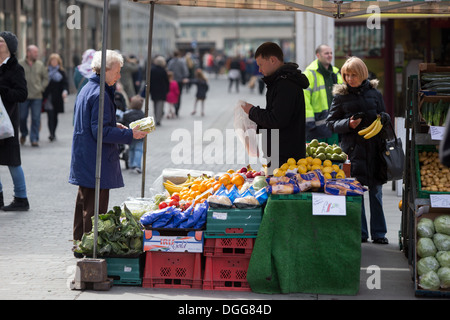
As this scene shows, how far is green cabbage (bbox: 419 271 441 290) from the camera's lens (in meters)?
6.36

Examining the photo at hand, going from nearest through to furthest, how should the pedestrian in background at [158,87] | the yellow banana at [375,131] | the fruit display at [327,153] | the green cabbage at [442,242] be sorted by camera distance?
the green cabbage at [442,242] < the fruit display at [327,153] < the yellow banana at [375,131] < the pedestrian in background at [158,87]

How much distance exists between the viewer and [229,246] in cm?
655

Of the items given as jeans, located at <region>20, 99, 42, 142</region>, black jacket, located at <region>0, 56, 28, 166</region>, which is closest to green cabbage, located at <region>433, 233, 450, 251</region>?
black jacket, located at <region>0, 56, 28, 166</region>

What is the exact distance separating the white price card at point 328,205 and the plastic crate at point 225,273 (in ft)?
2.27

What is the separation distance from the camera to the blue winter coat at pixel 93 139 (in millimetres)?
7105

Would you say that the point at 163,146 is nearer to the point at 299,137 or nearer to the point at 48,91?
the point at 48,91

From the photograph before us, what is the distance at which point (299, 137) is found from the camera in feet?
23.4

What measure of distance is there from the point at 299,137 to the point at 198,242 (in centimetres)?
129

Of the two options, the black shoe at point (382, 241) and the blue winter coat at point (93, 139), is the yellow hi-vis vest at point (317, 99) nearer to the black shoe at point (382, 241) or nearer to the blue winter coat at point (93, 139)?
the black shoe at point (382, 241)

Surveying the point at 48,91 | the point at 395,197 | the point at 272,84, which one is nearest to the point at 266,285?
the point at 272,84

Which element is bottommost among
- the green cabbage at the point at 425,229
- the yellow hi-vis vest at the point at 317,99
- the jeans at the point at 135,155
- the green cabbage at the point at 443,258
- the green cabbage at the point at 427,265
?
the green cabbage at the point at 427,265

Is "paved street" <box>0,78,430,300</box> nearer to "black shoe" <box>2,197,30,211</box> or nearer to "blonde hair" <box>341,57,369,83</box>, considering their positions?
"black shoe" <box>2,197,30,211</box>

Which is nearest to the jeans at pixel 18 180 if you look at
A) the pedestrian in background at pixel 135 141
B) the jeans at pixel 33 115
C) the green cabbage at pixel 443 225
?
the pedestrian in background at pixel 135 141

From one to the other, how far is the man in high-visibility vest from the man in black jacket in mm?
2874
